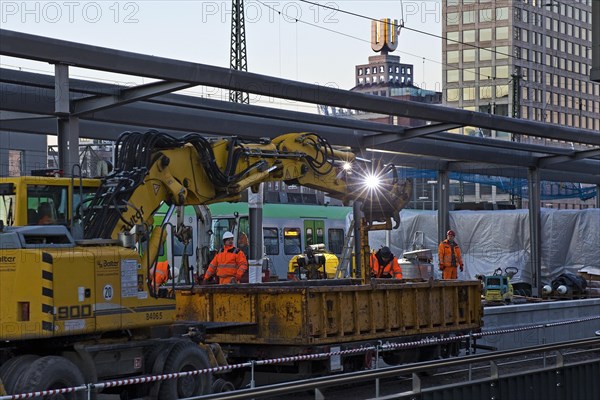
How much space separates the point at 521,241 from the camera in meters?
40.5

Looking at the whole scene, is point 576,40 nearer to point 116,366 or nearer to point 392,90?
point 392,90

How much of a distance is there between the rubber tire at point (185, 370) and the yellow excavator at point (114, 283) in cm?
1

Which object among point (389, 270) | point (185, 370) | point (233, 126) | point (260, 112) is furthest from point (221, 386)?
point (233, 126)

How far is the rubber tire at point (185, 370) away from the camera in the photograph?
553 inches

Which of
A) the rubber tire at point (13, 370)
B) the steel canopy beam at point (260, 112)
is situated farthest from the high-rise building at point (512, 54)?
the rubber tire at point (13, 370)

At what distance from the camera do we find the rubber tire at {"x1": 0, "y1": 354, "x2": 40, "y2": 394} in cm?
1245

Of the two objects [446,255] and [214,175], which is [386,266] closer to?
[446,255]

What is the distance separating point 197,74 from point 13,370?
831cm

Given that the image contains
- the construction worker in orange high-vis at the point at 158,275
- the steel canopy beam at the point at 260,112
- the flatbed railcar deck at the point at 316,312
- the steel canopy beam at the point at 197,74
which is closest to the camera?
the construction worker in orange high-vis at the point at 158,275

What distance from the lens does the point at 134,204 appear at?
1448 cm

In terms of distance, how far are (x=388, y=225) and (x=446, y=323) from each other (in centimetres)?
199

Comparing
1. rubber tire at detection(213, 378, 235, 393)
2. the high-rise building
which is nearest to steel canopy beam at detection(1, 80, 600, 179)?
rubber tire at detection(213, 378, 235, 393)

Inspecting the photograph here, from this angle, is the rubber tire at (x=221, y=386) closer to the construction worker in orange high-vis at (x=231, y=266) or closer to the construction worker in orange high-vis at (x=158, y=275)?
the construction worker in orange high-vis at (x=158, y=275)

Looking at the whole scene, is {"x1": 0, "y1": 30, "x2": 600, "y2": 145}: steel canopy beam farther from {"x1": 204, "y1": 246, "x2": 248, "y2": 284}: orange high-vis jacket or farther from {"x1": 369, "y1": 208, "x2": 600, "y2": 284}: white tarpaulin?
{"x1": 369, "y1": 208, "x2": 600, "y2": 284}: white tarpaulin
